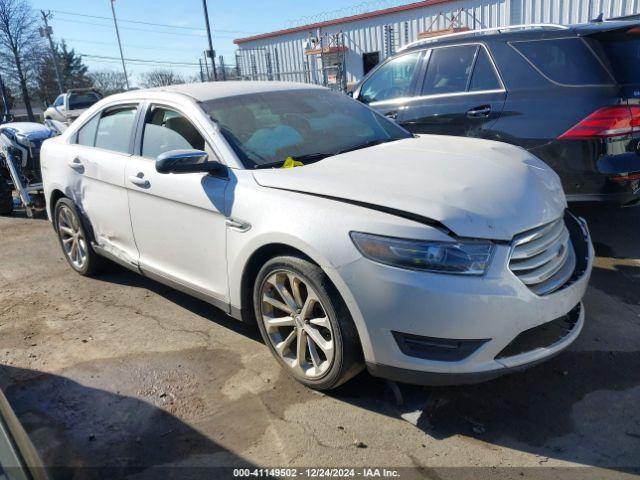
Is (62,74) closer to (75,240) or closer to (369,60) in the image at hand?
(369,60)

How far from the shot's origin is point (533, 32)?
15.4 ft

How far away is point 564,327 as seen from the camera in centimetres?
269

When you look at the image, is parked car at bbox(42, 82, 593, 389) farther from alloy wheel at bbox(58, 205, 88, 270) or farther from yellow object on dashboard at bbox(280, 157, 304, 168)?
alloy wheel at bbox(58, 205, 88, 270)

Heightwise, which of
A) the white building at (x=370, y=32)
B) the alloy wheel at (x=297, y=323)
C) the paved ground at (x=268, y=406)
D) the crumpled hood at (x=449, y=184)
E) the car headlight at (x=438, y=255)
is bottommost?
the paved ground at (x=268, y=406)

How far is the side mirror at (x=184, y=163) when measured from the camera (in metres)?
2.99

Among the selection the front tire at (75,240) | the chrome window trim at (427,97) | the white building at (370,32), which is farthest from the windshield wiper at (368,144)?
the white building at (370,32)

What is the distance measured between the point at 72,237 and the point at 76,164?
82cm

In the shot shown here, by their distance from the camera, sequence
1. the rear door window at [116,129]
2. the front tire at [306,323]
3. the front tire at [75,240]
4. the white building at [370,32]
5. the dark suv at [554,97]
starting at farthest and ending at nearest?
the white building at [370,32], the front tire at [75,240], the dark suv at [554,97], the rear door window at [116,129], the front tire at [306,323]

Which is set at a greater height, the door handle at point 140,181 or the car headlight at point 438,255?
the door handle at point 140,181

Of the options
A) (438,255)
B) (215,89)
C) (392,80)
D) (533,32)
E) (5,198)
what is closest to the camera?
(438,255)

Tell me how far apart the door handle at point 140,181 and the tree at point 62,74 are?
171 ft

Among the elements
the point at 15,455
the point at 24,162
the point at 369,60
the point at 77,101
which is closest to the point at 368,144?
the point at 15,455

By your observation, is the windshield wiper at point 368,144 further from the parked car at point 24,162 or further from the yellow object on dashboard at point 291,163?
the parked car at point 24,162

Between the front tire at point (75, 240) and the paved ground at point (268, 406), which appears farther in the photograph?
the front tire at point (75, 240)
